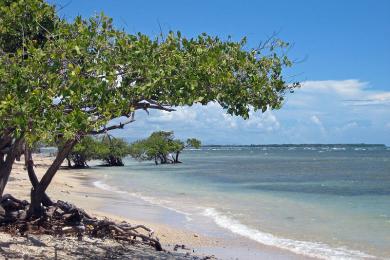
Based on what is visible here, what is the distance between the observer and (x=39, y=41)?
30.2 feet

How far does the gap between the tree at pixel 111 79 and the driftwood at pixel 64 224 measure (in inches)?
135

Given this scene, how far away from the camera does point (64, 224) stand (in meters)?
11.0

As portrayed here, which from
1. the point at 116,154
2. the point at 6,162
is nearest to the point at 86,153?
the point at 116,154

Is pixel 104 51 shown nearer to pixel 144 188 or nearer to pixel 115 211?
pixel 115 211

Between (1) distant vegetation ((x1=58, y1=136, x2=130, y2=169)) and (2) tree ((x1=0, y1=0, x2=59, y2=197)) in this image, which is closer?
(2) tree ((x1=0, y1=0, x2=59, y2=197))

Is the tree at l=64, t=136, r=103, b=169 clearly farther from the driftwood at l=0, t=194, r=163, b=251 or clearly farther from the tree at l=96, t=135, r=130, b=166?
the driftwood at l=0, t=194, r=163, b=251

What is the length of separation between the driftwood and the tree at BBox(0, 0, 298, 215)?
3441 mm

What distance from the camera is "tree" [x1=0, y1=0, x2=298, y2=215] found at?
5992mm

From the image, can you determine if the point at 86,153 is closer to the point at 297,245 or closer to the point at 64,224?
the point at 297,245

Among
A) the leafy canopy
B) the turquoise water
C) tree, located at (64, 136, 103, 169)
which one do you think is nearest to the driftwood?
the leafy canopy

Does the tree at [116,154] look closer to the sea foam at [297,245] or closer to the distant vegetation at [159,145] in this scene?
the distant vegetation at [159,145]

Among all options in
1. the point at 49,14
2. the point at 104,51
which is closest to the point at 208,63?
the point at 104,51

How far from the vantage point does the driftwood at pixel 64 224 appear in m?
10.5

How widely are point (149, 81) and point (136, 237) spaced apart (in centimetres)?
586
